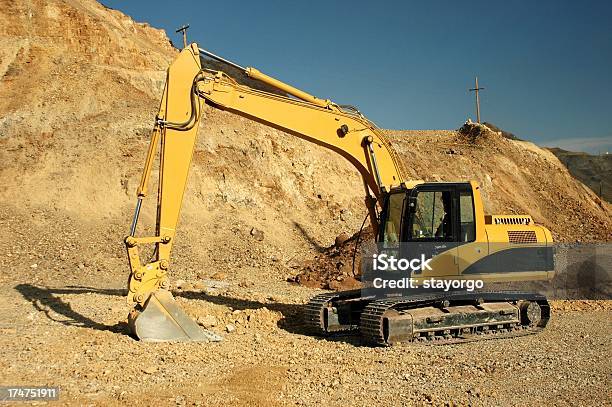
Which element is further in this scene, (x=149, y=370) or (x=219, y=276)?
(x=219, y=276)

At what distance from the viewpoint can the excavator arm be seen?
322 inches

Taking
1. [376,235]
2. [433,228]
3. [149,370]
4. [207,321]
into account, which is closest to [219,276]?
[207,321]

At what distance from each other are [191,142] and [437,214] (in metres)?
3.86

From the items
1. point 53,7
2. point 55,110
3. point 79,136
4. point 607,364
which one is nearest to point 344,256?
point 607,364

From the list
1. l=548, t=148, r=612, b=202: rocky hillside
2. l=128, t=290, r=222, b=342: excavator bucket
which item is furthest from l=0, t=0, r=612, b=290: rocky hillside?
l=548, t=148, r=612, b=202: rocky hillside

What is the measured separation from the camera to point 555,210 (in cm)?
3084

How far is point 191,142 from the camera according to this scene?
28.6ft

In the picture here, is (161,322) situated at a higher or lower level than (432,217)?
lower

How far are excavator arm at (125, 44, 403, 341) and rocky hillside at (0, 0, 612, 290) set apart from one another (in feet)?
26.7

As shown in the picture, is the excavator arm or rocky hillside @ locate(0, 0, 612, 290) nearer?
the excavator arm

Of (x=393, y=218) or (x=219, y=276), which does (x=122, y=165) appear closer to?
(x=219, y=276)

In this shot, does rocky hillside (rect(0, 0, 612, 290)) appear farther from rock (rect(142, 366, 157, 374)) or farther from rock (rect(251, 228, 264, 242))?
rock (rect(142, 366, 157, 374))

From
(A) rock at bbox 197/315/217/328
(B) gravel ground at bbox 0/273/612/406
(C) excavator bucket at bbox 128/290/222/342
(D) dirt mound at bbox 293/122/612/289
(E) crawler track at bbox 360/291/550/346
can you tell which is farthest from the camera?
(D) dirt mound at bbox 293/122/612/289

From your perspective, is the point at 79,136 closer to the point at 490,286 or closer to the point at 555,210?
the point at 490,286
